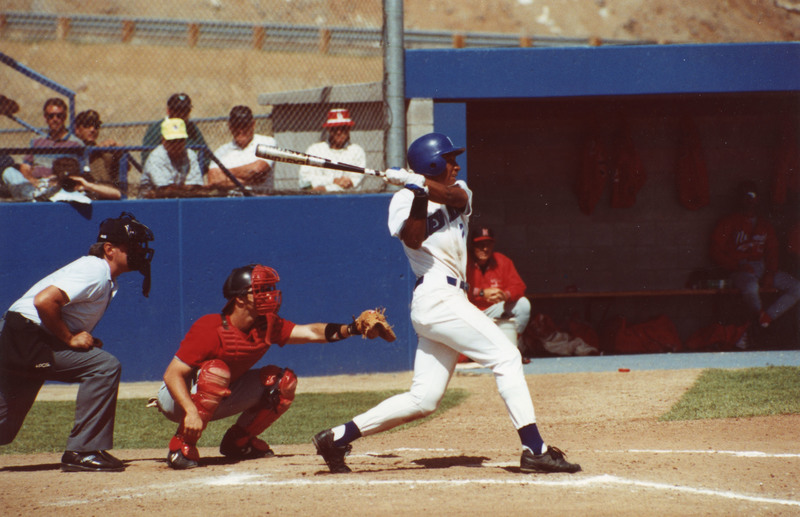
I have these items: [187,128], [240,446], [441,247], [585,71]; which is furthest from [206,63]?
[441,247]

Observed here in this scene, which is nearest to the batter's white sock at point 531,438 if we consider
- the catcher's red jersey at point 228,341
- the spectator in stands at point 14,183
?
the catcher's red jersey at point 228,341

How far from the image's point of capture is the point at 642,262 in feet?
36.5

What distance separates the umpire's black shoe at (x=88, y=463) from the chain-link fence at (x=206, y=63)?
13.4 feet

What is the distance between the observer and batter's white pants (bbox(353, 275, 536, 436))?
470cm

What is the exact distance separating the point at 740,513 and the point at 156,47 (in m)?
18.1

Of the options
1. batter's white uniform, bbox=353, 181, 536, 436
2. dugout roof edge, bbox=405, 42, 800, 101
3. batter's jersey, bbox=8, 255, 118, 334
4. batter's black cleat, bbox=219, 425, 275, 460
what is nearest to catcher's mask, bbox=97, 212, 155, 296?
batter's jersey, bbox=8, 255, 118, 334

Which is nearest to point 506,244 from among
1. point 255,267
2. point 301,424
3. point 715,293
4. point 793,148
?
point 715,293

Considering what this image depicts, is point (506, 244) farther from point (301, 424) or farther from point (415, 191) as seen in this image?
point (415, 191)

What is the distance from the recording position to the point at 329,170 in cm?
913

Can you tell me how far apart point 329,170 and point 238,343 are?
4.09m

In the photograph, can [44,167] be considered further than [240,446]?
Yes

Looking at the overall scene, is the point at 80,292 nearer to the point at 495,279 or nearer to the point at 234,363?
the point at 234,363

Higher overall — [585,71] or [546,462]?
[585,71]

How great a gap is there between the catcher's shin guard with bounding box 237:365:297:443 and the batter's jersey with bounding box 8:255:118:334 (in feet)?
3.22
